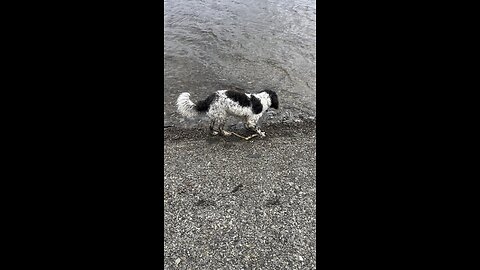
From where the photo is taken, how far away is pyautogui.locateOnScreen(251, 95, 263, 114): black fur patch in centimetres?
767

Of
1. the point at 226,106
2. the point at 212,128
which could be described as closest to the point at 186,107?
the point at 226,106

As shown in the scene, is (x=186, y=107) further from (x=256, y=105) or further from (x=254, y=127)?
(x=254, y=127)

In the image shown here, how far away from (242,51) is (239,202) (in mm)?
8646

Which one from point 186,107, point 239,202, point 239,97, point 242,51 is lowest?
point 239,202

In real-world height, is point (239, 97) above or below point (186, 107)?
above

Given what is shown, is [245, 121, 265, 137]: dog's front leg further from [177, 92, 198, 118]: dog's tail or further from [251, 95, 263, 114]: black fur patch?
[177, 92, 198, 118]: dog's tail

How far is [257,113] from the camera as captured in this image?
778 cm

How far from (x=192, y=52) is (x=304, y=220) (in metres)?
9.28

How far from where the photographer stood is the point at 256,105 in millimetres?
7691

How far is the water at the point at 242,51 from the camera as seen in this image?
1057 cm

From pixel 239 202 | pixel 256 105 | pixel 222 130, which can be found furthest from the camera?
pixel 222 130
